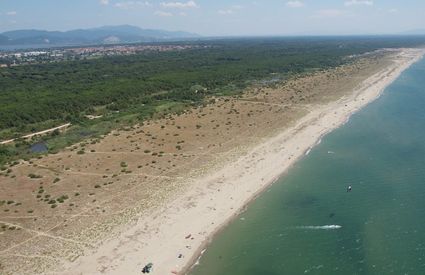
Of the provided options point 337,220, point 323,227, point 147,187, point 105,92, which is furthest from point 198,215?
point 105,92

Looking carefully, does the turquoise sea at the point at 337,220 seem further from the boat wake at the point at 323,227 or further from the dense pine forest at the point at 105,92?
the dense pine forest at the point at 105,92

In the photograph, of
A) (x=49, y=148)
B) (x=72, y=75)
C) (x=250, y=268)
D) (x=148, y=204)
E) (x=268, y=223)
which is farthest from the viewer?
(x=72, y=75)

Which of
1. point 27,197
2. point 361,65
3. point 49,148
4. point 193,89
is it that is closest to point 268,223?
point 27,197

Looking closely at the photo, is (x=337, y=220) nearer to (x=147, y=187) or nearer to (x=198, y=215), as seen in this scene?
(x=198, y=215)

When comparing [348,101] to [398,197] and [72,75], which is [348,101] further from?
[72,75]

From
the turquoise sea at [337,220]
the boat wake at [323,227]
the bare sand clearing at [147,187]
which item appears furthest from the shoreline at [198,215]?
the boat wake at [323,227]

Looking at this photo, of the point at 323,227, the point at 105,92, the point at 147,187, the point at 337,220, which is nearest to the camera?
the point at 323,227
